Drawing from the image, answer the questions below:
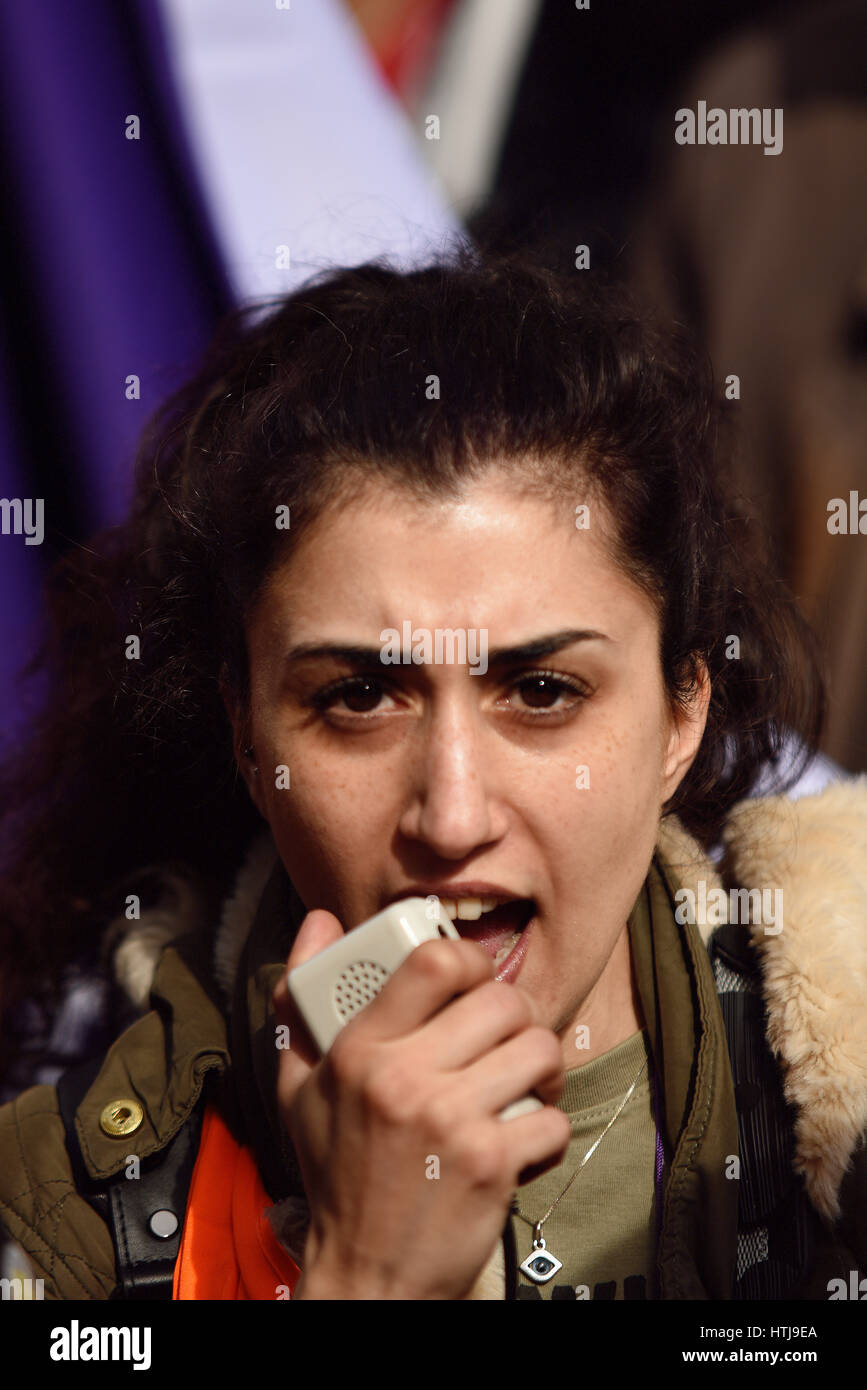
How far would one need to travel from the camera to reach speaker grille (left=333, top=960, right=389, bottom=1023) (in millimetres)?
1374

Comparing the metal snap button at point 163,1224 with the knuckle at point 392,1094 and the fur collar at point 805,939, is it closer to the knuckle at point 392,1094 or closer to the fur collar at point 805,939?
the fur collar at point 805,939

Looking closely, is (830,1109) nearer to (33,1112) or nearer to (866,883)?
(866,883)

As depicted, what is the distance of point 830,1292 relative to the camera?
5.32 ft

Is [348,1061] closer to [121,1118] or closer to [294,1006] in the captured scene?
[294,1006]

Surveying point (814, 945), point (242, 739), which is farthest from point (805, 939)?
point (242, 739)

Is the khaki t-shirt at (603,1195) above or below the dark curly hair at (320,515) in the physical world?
below

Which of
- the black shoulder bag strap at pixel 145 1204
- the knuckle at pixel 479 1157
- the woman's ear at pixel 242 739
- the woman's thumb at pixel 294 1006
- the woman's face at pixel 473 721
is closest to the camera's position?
the knuckle at pixel 479 1157

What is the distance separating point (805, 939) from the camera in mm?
1796

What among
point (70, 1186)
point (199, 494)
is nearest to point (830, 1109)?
point (70, 1186)

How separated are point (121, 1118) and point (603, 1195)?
0.71 meters

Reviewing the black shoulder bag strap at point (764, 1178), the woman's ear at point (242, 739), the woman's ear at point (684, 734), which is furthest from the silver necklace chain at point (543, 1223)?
the woman's ear at point (242, 739)

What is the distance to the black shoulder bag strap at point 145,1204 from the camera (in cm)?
167

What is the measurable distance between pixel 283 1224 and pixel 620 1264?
474mm

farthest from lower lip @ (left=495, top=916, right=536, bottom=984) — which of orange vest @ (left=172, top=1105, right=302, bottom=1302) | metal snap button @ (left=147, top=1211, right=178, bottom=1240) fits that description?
metal snap button @ (left=147, top=1211, right=178, bottom=1240)
